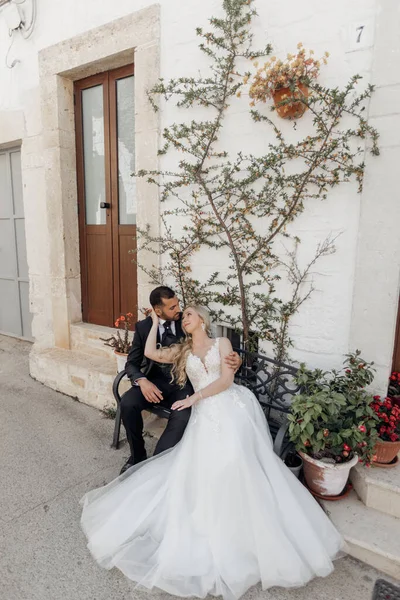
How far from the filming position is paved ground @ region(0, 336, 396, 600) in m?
1.92

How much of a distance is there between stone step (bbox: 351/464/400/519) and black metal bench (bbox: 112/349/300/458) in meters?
0.62

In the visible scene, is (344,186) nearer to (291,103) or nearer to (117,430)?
(291,103)

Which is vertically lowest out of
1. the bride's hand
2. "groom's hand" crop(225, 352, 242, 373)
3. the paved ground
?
the paved ground

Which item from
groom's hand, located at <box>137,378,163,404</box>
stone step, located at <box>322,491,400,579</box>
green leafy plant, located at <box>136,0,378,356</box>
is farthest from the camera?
groom's hand, located at <box>137,378,163,404</box>

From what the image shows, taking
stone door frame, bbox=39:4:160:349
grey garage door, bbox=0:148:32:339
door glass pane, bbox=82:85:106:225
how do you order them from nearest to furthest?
stone door frame, bbox=39:4:160:349 < door glass pane, bbox=82:85:106:225 < grey garage door, bbox=0:148:32:339

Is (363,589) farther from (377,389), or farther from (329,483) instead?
(377,389)

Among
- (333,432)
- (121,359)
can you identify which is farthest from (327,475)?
(121,359)

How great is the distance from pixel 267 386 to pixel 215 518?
128cm

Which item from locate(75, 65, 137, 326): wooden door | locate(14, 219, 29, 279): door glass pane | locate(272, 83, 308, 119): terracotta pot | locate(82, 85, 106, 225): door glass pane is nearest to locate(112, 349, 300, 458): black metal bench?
locate(75, 65, 137, 326): wooden door

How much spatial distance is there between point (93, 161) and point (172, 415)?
2888mm

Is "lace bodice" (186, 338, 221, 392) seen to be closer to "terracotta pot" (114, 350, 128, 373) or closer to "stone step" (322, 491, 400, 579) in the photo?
"stone step" (322, 491, 400, 579)

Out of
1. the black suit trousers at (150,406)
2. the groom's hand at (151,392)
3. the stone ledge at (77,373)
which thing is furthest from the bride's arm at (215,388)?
the stone ledge at (77,373)

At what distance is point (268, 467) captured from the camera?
7.18 feet

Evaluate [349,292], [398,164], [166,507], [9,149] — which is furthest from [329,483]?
[9,149]
